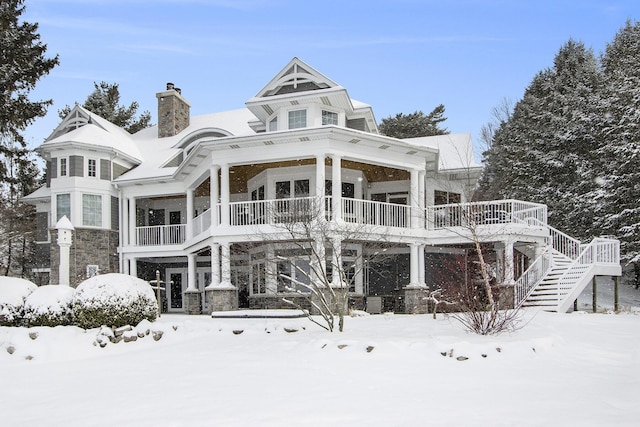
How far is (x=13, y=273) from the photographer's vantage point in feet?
104

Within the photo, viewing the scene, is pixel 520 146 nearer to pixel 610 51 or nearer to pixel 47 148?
pixel 610 51

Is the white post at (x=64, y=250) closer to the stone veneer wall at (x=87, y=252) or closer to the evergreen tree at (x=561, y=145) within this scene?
the stone veneer wall at (x=87, y=252)

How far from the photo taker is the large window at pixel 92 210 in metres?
22.6

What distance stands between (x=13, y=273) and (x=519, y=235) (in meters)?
27.8

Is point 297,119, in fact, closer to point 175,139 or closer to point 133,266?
point 175,139

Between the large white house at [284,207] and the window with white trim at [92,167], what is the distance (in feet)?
0.13

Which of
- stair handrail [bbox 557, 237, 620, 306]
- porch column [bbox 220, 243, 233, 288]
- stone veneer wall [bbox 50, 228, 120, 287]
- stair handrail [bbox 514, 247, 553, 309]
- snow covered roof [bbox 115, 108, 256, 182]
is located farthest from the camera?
snow covered roof [bbox 115, 108, 256, 182]

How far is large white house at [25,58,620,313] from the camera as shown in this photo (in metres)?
17.3

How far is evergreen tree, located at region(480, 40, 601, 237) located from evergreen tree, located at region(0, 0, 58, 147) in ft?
68.1

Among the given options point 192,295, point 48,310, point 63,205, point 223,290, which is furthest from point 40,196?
point 48,310

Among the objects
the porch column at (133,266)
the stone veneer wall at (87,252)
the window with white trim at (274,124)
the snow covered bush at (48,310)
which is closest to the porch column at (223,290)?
the window with white trim at (274,124)

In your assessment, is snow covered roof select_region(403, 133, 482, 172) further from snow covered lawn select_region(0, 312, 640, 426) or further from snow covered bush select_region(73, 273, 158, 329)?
snow covered bush select_region(73, 273, 158, 329)

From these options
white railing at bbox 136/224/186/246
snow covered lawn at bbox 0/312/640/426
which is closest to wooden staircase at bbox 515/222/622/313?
snow covered lawn at bbox 0/312/640/426

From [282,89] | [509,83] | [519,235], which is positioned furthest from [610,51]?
[282,89]
